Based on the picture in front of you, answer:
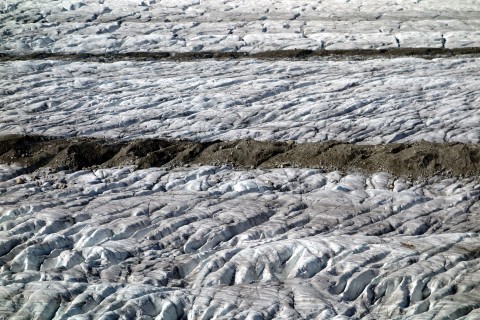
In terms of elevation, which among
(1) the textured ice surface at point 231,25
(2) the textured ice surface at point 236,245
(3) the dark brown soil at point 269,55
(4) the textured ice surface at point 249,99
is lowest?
(2) the textured ice surface at point 236,245

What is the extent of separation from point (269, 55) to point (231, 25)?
2379mm

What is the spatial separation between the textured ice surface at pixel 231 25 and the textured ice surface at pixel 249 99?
143cm

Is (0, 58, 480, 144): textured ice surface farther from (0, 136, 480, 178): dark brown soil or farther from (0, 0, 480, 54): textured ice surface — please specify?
(0, 0, 480, 54): textured ice surface

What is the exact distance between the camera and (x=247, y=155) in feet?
41.4

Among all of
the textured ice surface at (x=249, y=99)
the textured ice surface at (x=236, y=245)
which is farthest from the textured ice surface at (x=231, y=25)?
the textured ice surface at (x=236, y=245)

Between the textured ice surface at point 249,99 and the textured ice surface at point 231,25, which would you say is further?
the textured ice surface at point 231,25

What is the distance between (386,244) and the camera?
31.6 ft

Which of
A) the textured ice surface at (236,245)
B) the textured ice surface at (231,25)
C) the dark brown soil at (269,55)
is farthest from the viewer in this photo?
the textured ice surface at (231,25)

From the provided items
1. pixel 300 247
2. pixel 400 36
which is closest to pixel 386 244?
pixel 300 247

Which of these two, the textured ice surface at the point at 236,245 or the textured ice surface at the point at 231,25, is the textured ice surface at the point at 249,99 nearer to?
the textured ice surface at the point at 231,25

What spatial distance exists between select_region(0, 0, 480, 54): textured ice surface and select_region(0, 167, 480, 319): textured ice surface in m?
7.63

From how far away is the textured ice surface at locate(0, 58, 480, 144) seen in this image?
1360 centimetres

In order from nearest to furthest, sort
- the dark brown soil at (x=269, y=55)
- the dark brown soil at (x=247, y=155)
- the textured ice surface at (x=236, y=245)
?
the textured ice surface at (x=236, y=245), the dark brown soil at (x=247, y=155), the dark brown soil at (x=269, y=55)

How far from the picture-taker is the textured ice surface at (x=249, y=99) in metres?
13.6
